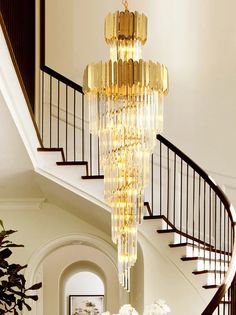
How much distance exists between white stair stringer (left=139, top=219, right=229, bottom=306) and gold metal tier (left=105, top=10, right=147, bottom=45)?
117 inches

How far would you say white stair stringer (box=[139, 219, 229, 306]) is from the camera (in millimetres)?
8812

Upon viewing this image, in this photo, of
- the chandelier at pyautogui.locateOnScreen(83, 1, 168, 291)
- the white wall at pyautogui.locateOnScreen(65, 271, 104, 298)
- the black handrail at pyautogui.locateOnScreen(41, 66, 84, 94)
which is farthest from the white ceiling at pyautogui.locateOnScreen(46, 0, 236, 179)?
the white wall at pyautogui.locateOnScreen(65, 271, 104, 298)

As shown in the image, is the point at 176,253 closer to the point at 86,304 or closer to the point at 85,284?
the point at 86,304

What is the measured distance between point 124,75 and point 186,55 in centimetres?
414

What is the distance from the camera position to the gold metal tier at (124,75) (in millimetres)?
6699

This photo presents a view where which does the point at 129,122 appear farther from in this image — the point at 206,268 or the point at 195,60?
the point at 195,60

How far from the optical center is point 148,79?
673 centimetres

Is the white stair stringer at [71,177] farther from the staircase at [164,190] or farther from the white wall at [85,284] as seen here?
the white wall at [85,284]

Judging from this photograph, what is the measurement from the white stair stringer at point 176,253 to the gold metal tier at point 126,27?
298 centimetres

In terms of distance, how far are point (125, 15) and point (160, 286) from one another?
148 inches

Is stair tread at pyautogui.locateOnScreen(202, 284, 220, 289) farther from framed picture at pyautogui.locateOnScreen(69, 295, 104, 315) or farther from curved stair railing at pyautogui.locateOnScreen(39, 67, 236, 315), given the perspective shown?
framed picture at pyautogui.locateOnScreen(69, 295, 104, 315)

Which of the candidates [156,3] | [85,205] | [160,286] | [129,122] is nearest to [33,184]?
[85,205]

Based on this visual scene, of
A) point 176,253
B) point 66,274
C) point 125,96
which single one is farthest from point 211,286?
point 66,274

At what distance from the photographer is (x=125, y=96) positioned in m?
6.82
